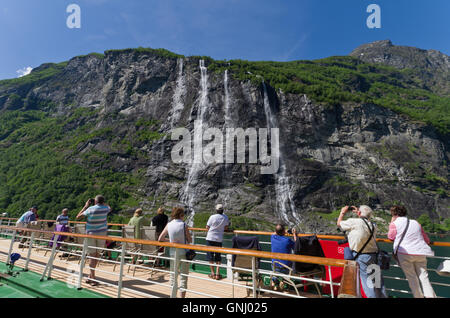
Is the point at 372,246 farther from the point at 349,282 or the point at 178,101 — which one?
the point at 178,101

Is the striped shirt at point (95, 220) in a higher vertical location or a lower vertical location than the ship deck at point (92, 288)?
higher

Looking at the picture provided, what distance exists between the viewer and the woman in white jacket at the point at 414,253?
11.0 ft

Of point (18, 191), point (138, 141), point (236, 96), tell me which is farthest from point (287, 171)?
point (18, 191)

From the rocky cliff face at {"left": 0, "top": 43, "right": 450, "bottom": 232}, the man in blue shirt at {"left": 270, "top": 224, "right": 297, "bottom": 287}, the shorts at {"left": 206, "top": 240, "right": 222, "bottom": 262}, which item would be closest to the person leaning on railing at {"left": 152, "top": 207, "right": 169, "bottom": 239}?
the shorts at {"left": 206, "top": 240, "right": 222, "bottom": 262}

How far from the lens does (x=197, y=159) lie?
43.7m

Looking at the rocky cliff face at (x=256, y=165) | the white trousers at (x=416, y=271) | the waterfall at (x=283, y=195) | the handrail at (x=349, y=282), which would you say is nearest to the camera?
the handrail at (x=349, y=282)

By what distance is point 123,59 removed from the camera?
6456 centimetres

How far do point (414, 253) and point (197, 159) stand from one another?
41083mm

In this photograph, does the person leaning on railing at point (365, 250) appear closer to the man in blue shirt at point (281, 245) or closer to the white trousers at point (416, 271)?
the white trousers at point (416, 271)

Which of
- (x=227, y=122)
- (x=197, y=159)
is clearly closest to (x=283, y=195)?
(x=197, y=159)

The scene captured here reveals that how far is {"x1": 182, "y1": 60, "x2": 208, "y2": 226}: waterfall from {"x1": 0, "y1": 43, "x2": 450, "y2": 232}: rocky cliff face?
0.64ft

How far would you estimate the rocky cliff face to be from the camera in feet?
133

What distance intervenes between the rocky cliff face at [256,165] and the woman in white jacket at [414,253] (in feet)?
112

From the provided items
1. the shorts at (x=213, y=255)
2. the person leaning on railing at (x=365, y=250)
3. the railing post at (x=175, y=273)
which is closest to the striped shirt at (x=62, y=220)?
the shorts at (x=213, y=255)
